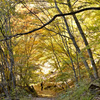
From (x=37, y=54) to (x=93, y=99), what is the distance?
6.06 meters

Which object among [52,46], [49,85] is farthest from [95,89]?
[49,85]

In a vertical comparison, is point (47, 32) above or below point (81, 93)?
above

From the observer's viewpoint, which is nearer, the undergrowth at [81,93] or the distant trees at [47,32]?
the undergrowth at [81,93]

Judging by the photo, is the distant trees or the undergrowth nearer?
the undergrowth

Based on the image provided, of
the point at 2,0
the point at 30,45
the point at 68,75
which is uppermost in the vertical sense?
the point at 2,0

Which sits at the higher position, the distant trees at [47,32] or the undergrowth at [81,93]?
the distant trees at [47,32]

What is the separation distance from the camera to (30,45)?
8234 mm

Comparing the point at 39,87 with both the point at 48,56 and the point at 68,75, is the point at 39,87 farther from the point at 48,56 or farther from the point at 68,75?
the point at 68,75

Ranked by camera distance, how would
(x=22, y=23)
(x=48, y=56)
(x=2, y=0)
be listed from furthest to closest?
(x=48, y=56) < (x=22, y=23) < (x=2, y=0)

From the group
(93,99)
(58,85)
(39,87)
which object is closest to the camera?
(93,99)

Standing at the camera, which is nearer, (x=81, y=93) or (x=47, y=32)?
(x=81, y=93)

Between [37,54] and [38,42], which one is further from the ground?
[38,42]

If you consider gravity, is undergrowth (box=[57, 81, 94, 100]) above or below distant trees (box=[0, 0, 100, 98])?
below

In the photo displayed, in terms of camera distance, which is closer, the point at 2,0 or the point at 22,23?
the point at 2,0
